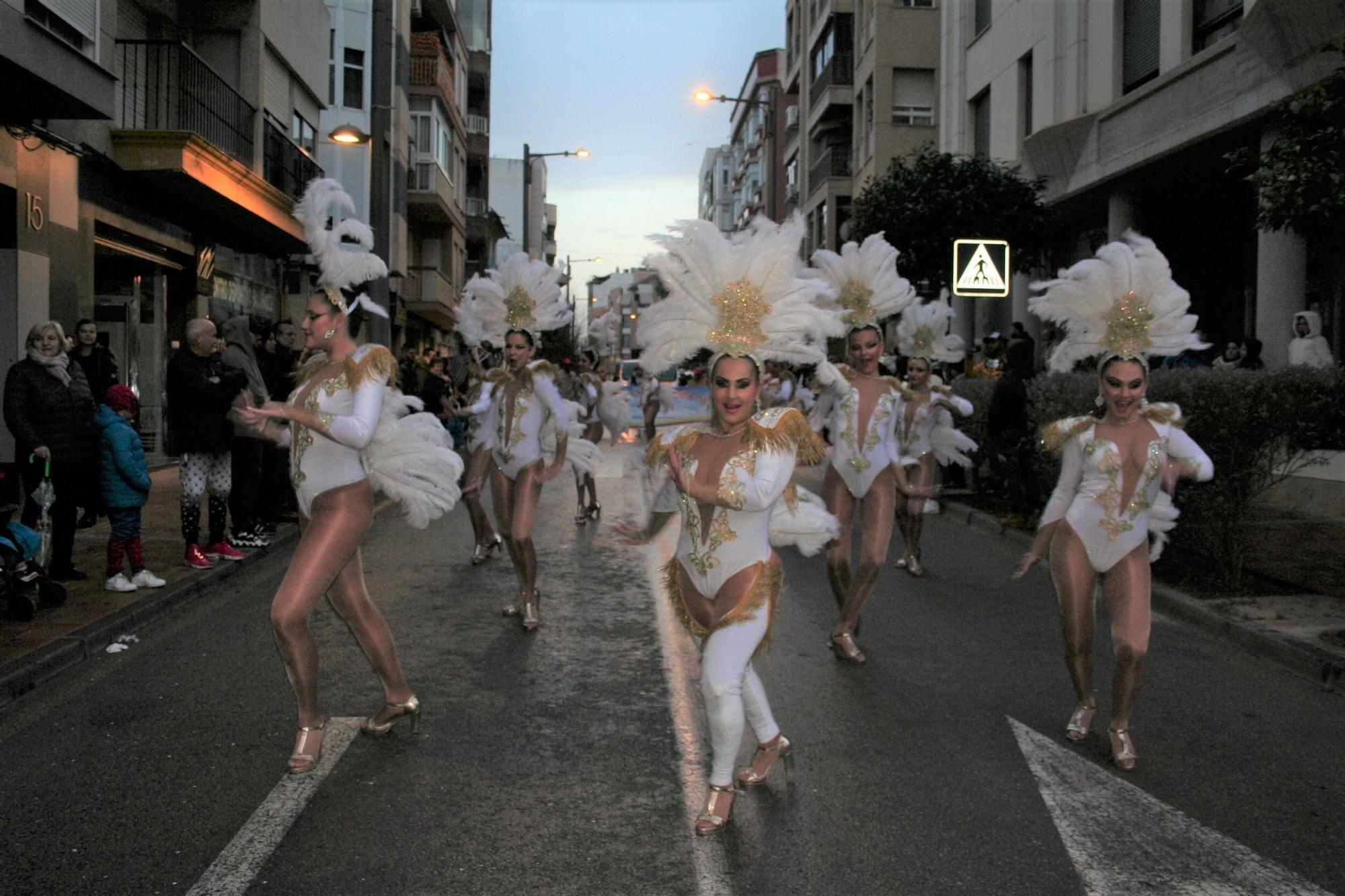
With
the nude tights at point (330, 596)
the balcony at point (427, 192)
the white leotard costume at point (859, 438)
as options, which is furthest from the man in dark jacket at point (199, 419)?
the balcony at point (427, 192)

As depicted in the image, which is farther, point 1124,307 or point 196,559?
point 196,559

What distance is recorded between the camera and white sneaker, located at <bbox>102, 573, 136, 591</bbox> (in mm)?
8422

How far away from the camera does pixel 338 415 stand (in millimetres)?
5070

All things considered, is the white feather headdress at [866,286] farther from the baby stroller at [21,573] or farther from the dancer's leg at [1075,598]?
the baby stroller at [21,573]

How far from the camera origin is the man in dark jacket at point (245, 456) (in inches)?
416

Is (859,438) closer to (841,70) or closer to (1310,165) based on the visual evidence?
(1310,165)

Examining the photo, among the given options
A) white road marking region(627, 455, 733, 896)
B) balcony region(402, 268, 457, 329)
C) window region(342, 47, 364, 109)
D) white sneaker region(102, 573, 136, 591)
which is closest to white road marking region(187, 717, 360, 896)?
white road marking region(627, 455, 733, 896)

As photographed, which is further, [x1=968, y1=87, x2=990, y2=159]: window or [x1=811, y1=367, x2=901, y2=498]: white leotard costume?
[x1=968, y1=87, x2=990, y2=159]: window

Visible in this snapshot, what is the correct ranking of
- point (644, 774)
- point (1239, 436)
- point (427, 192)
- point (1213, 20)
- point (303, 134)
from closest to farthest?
point (644, 774), point (1239, 436), point (1213, 20), point (303, 134), point (427, 192)

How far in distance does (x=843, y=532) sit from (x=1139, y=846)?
9.66ft

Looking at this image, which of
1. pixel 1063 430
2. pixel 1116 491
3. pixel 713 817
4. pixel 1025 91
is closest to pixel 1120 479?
pixel 1116 491

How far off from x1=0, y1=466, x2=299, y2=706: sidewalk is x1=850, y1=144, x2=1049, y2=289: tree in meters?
11.1

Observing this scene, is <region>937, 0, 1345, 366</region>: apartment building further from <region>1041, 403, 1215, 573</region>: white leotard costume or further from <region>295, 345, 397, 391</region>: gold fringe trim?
<region>295, 345, 397, 391</region>: gold fringe trim

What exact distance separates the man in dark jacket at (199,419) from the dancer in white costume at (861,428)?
5.10m
